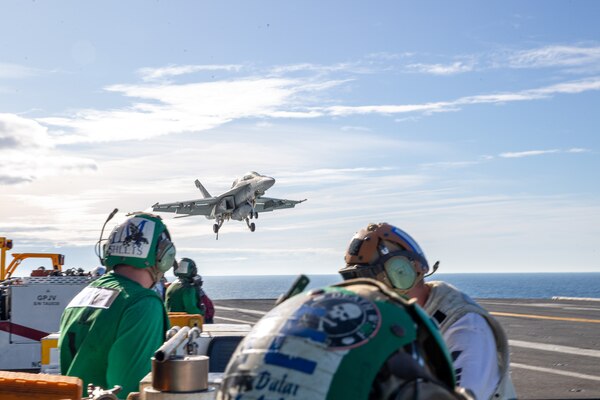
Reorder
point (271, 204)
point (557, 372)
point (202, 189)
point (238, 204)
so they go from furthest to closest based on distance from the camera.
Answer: point (202, 189)
point (271, 204)
point (238, 204)
point (557, 372)

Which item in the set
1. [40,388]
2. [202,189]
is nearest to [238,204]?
[202,189]

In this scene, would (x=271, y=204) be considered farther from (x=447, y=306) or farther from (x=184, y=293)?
(x=447, y=306)

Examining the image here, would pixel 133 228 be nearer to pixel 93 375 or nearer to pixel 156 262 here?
pixel 156 262

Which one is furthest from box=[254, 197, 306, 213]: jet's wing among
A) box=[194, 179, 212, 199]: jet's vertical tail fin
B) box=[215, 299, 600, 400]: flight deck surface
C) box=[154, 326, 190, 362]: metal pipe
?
box=[154, 326, 190, 362]: metal pipe

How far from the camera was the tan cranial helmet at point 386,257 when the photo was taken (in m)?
4.67

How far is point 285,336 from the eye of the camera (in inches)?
81.1

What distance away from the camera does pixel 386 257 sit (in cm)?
476

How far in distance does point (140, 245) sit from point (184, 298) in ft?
33.9

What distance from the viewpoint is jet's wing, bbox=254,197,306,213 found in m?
67.4

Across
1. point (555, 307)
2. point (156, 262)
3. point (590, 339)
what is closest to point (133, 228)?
point (156, 262)

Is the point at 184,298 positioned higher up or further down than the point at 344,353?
further down

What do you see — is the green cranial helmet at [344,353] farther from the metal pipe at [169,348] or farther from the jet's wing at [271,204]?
the jet's wing at [271,204]

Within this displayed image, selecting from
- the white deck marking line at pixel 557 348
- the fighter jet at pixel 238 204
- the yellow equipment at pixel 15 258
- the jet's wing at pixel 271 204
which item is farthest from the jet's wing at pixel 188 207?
the white deck marking line at pixel 557 348

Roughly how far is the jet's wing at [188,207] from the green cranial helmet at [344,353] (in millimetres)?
61771
